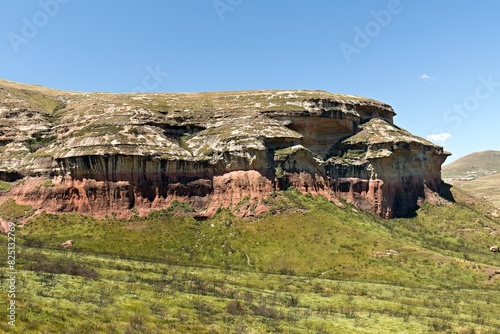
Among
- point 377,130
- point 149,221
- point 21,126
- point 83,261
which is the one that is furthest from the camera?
point 377,130

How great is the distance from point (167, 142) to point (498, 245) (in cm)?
7009

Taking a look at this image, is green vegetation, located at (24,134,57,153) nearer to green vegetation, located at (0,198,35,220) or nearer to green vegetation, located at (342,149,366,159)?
green vegetation, located at (0,198,35,220)

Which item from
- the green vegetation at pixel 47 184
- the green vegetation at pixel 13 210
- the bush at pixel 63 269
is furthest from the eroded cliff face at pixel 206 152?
the bush at pixel 63 269

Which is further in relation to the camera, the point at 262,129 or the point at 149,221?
the point at 262,129

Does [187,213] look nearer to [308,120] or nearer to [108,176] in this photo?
[108,176]

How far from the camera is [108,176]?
72.3 meters

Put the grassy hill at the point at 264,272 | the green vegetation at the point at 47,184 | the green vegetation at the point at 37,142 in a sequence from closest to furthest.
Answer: the grassy hill at the point at 264,272 → the green vegetation at the point at 47,184 → the green vegetation at the point at 37,142

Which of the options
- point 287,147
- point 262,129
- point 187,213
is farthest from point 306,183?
point 187,213

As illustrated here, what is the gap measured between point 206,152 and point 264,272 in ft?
102

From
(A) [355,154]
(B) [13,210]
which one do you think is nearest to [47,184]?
(B) [13,210]

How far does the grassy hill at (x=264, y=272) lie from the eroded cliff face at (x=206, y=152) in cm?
417

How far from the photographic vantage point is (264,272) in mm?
57156

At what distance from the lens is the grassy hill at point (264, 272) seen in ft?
94.3

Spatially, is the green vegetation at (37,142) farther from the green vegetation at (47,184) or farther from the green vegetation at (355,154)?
the green vegetation at (355,154)
